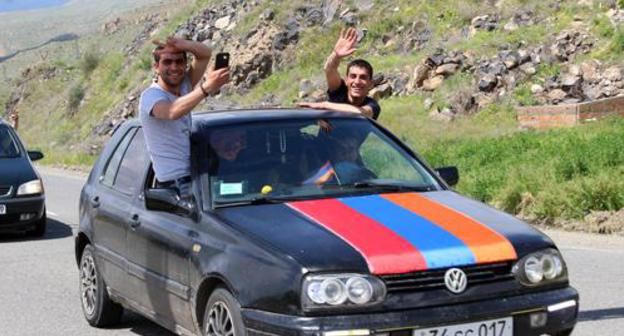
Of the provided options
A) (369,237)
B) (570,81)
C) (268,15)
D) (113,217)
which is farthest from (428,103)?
(369,237)

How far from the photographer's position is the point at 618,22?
30609 millimetres

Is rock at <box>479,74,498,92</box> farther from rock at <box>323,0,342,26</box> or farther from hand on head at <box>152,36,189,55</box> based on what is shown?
hand on head at <box>152,36,189,55</box>

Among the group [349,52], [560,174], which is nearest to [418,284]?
[349,52]

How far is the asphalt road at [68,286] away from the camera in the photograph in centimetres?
871

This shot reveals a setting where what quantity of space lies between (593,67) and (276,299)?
78.3 ft

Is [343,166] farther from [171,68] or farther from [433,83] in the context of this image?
[433,83]

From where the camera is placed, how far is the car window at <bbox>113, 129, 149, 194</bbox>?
8.00m

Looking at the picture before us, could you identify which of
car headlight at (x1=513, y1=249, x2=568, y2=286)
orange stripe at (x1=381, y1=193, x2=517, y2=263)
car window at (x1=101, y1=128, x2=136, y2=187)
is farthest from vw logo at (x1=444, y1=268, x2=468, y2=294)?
car window at (x1=101, y1=128, x2=136, y2=187)

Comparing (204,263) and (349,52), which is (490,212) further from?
(349,52)

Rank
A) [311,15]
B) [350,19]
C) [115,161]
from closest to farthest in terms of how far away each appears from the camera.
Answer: [115,161] → [350,19] → [311,15]

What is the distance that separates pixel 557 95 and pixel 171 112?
21.9 metres

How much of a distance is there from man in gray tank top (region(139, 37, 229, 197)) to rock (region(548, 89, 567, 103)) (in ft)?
69.1

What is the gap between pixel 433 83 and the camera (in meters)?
31.9

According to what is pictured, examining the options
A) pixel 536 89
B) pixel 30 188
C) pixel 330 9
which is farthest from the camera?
pixel 330 9
